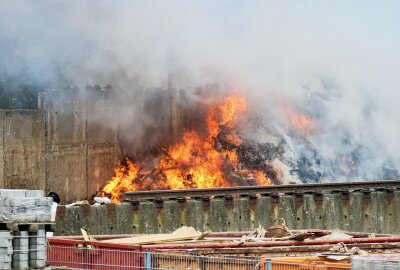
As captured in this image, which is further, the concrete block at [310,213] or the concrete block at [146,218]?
the concrete block at [310,213]

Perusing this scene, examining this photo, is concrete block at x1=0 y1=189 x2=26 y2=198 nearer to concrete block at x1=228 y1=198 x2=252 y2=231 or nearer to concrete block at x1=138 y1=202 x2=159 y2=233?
concrete block at x1=138 y1=202 x2=159 y2=233

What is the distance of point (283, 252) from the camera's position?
14.9 metres

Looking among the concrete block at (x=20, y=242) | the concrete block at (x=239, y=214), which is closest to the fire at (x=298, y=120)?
the concrete block at (x=239, y=214)

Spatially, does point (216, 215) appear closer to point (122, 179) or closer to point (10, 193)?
point (122, 179)

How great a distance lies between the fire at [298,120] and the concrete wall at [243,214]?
20.9ft

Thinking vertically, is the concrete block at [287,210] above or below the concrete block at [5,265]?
above

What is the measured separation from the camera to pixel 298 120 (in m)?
29.0

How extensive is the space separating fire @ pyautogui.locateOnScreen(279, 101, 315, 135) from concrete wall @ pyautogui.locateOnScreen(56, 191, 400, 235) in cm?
636

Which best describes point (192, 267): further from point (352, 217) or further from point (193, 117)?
point (193, 117)

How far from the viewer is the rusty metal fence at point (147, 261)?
13.3 meters

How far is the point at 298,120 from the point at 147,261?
15349 millimetres

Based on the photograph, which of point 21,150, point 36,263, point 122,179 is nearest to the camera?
point 36,263

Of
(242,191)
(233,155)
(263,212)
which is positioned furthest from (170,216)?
(233,155)

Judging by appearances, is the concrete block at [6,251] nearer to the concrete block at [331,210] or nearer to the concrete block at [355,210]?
the concrete block at [331,210]
